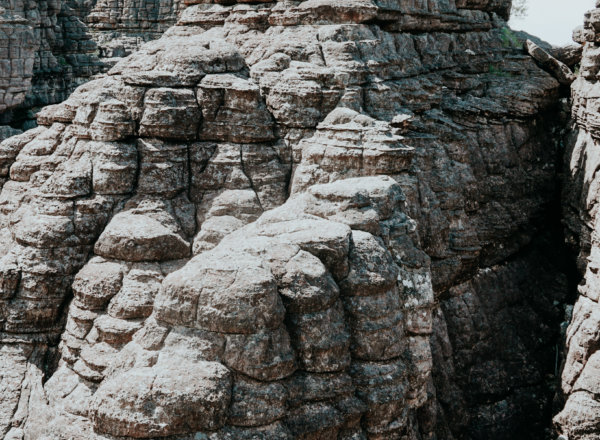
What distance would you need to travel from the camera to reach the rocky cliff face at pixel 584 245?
1912 centimetres

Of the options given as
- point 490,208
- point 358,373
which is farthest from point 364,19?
point 358,373

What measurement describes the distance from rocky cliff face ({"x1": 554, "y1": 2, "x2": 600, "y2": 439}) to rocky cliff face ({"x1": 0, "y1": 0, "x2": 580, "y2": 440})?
166 cm

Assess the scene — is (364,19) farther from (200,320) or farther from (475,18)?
(200,320)

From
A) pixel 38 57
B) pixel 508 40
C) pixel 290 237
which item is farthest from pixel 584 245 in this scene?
pixel 38 57

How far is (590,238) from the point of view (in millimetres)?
22641

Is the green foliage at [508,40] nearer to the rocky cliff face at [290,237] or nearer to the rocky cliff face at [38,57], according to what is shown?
the rocky cliff face at [290,237]

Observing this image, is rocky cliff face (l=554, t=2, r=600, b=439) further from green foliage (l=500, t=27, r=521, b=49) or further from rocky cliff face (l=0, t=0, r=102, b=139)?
rocky cliff face (l=0, t=0, r=102, b=139)

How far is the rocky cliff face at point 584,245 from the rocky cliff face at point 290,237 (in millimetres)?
1661

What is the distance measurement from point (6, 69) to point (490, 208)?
24938 mm

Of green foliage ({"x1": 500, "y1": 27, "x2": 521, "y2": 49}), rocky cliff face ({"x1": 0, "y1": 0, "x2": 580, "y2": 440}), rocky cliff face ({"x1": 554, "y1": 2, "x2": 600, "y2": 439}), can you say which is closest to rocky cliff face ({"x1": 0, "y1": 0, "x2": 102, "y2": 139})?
rocky cliff face ({"x1": 0, "y1": 0, "x2": 580, "y2": 440})

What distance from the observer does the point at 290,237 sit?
1480 cm

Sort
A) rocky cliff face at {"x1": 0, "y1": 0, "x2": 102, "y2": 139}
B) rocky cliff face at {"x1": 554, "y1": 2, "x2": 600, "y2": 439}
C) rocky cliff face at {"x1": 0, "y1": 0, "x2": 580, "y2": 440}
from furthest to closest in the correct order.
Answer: rocky cliff face at {"x1": 0, "y1": 0, "x2": 102, "y2": 139}
rocky cliff face at {"x1": 554, "y1": 2, "x2": 600, "y2": 439}
rocky cliff face at {"x1": 0, "y1": 0, "x2": 580, "y2": 440}

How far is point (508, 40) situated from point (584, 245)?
29.5ft

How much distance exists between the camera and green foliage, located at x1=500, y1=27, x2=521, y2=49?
94.0 feet
